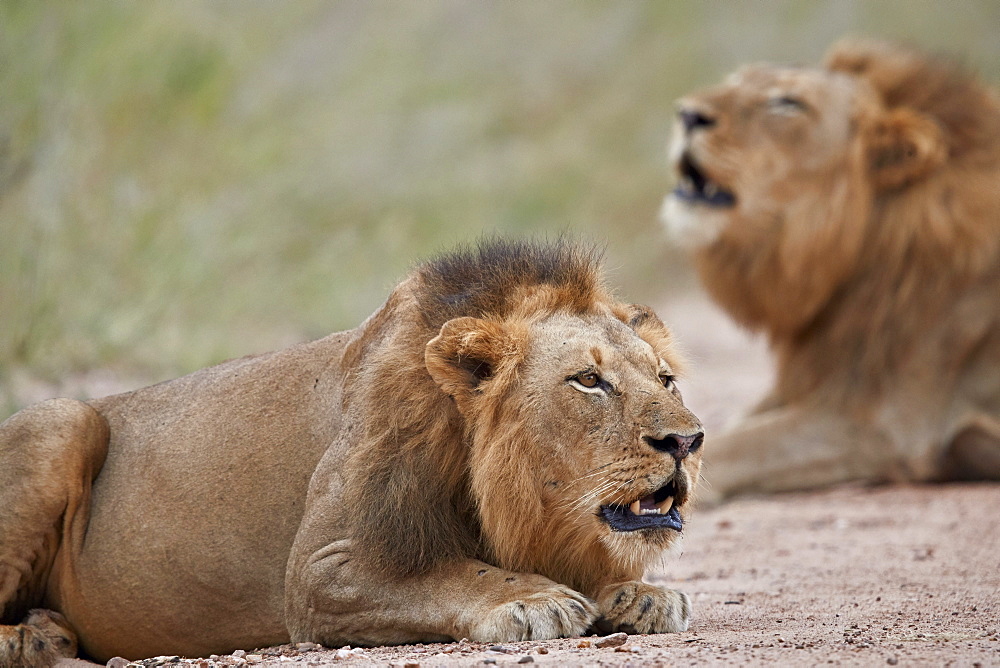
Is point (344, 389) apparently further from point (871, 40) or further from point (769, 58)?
point (769, 58)

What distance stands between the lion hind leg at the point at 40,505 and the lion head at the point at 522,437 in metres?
0.94

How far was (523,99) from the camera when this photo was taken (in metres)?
18.6

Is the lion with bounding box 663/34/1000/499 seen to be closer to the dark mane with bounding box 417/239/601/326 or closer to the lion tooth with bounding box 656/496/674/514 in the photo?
the dark mane with bounding box 417/239/601/326

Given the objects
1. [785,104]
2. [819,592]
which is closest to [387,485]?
[819,592]

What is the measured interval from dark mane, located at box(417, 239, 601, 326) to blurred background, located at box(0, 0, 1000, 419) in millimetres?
342

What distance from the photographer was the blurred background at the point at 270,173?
6.89 metres

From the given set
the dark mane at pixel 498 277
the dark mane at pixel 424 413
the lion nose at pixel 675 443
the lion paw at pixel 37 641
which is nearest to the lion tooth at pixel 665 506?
the lion nose at pixel 675 443

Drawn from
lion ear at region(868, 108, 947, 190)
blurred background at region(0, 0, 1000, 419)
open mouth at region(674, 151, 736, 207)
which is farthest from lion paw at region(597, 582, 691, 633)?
lion ear at region(868, 108, 947, 190)

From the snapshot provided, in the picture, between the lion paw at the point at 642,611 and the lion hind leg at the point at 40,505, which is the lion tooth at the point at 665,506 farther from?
the lion hind leg at the point at 40,505

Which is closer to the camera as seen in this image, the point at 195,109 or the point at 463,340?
the point at 463,340

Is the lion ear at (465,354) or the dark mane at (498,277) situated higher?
the dark mane at (498,277)

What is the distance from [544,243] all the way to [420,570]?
105 centimetres

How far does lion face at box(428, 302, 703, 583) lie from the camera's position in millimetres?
3469

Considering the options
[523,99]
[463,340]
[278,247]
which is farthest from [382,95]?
[463,340]
